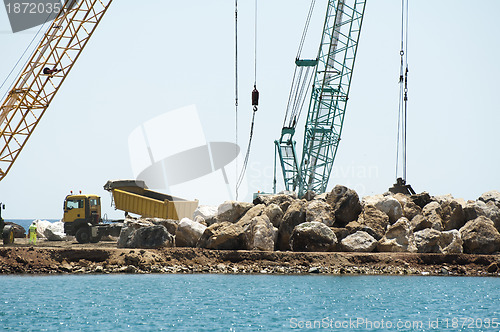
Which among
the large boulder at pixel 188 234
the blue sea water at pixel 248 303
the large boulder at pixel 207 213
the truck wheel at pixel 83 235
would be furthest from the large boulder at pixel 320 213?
the truck wheel at pixel 83 235

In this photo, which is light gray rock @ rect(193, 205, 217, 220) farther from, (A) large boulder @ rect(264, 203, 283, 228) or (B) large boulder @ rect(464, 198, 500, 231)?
(B) large boulder @ rect(464, 198, 500, 231)

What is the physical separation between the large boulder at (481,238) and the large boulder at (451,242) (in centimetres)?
56

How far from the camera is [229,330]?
61.9 feet

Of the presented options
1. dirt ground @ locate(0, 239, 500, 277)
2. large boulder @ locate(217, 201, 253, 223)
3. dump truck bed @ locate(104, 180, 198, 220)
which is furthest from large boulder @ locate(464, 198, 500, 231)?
dump truck bed @ locate(104, 180, 198, 220)

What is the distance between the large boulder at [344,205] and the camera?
1379 inches

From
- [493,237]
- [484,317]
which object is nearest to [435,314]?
[484,317]

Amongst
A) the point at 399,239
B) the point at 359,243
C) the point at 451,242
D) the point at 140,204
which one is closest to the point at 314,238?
the point at 359,243

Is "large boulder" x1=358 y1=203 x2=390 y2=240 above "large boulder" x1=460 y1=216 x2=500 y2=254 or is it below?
above

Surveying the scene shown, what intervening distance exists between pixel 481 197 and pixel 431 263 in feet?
35.2

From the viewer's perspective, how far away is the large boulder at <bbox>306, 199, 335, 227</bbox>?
112ft

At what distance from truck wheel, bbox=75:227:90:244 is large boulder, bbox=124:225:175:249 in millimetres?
6354

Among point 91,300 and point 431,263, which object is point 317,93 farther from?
point 91,300

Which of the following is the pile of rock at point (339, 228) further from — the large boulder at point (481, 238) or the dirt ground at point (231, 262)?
the dirt ground at point (231, 262)

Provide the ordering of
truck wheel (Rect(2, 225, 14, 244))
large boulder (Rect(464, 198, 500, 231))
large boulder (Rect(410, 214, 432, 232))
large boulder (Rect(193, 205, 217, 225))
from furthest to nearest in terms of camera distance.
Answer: large boulder (Rect(193, 205, 217, 225)), truck wheel (Rect(2, 225, 14, 244)), large boulder (Rect(464, 198, 500, 231)), large boulder (Rect(410, 214, 432, 232))
